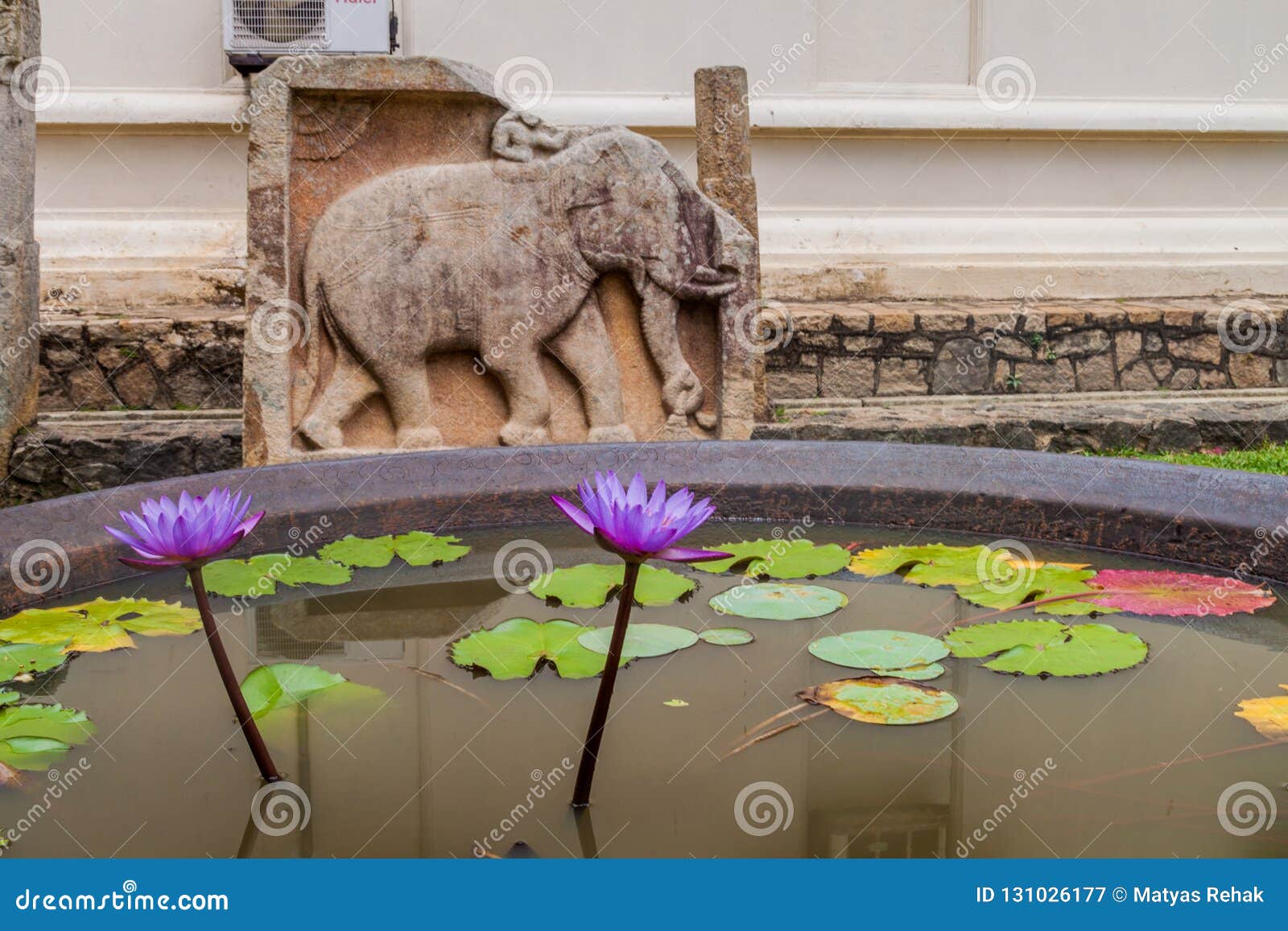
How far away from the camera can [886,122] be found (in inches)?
246

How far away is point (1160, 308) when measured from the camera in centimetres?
581

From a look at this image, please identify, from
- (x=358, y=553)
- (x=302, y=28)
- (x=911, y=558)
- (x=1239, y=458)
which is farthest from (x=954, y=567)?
(x=302, y=28)

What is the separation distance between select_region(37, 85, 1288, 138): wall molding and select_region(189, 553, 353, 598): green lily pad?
4263 mm

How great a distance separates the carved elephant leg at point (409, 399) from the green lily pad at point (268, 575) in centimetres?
156

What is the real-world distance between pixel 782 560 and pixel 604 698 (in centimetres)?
91

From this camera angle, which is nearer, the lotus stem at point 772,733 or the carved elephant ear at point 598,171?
the lotus stem at point 772,733

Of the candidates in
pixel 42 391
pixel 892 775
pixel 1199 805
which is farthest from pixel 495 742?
pixel 42 391

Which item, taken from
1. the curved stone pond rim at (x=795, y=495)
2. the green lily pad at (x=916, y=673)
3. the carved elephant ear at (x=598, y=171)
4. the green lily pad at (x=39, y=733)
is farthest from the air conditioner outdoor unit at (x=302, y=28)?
the green lily pad at (x=916, y=673)

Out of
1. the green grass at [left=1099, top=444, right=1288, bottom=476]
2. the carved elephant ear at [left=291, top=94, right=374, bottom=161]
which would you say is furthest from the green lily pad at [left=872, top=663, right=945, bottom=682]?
the green grass at [left=1099, top=444, right=1288, bottom=476]

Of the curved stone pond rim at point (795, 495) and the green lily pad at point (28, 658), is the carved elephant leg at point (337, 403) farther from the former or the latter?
the green lily pad at point (28, 658)

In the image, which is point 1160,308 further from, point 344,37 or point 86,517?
point 86,517

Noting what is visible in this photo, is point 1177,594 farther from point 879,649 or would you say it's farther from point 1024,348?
point 1024,348

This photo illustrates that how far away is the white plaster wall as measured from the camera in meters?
5.86

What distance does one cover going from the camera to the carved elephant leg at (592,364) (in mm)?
3713
